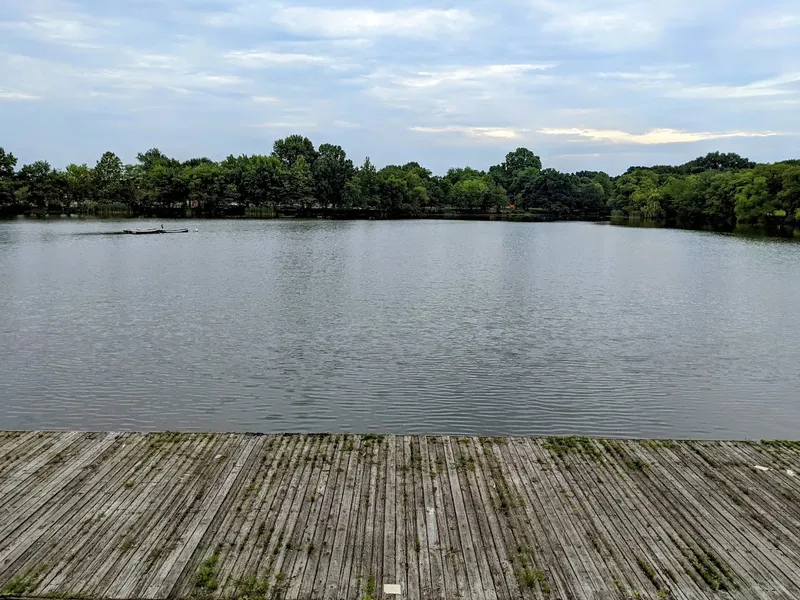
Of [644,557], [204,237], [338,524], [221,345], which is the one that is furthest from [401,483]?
[204,237]

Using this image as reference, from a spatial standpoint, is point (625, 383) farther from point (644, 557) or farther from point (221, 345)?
point (221, 345)

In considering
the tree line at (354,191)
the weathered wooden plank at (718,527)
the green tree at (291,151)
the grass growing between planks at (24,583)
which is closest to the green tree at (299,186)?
the tree line at (354,191)

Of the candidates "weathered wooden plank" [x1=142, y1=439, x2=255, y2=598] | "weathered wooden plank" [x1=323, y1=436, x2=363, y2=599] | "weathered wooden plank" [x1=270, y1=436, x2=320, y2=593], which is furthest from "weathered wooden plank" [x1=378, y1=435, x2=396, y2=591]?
"weathered wooden plank" [x1=142, y1=439, x2=255, y2=598]

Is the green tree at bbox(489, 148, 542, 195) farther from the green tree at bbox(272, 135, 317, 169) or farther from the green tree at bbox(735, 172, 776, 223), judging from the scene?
the green tree at bbox(735, 172, 776, 223)

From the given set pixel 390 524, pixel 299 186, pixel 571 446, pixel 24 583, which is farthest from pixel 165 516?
pixel 299 186

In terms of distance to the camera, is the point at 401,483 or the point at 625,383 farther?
the point at 625,383

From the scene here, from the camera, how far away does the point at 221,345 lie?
15.4 m

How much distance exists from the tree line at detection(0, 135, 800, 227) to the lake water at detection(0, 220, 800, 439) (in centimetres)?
5251

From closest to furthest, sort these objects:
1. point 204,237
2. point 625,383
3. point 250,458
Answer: point 250,458 → point 625,383 → point 204,237

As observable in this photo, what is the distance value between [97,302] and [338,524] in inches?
702

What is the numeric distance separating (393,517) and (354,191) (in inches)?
3604

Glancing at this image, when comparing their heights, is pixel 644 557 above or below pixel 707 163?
below

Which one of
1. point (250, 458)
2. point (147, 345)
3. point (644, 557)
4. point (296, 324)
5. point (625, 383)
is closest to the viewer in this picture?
point (644, 557)

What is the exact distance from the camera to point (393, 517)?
631 centimetres
